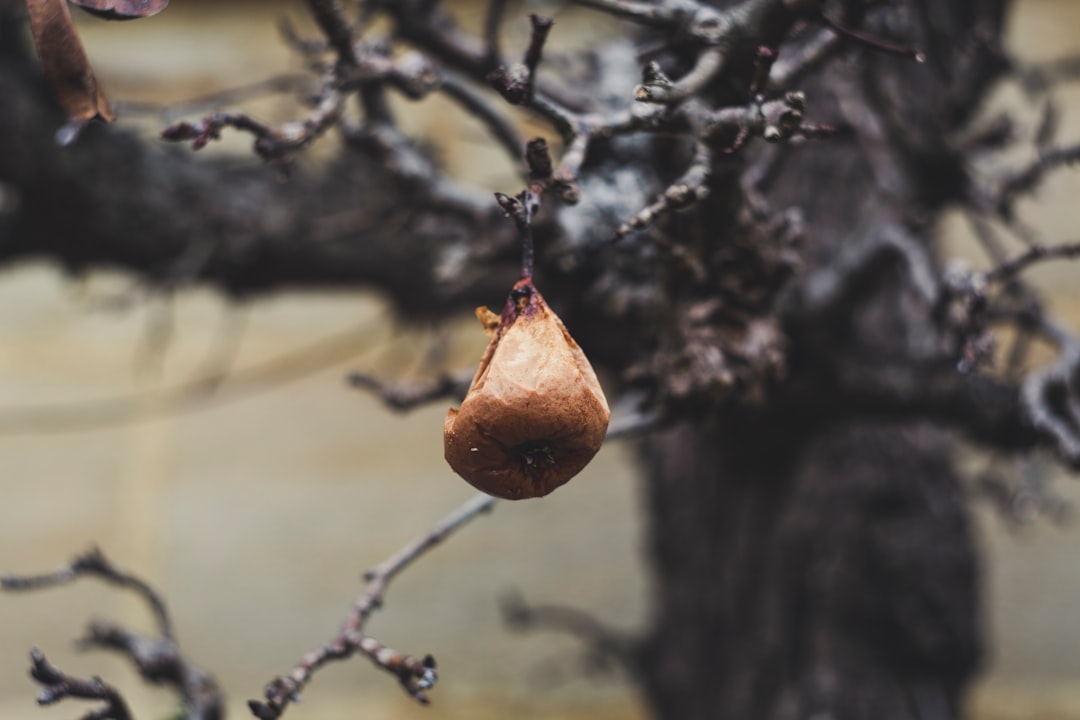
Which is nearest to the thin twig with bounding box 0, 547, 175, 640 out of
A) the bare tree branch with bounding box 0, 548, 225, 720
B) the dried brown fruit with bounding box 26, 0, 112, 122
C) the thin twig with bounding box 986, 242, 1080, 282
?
the bare tree branch with bounding box 0, 548, 225, 720

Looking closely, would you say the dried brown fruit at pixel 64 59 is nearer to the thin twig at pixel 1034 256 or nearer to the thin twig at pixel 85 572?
the thin twig at pixel 85 572

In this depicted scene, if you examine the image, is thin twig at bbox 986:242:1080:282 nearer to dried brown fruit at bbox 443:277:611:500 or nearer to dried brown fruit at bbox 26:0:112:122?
dried brown fruit at bbox 443:277:611:500

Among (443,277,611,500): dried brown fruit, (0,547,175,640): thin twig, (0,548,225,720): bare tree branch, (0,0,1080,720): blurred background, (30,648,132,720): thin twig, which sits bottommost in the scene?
(0,0,1080,720): blurred background

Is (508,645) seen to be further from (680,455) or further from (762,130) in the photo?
(762,130)

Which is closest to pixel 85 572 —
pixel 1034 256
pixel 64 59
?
pixel 64 59

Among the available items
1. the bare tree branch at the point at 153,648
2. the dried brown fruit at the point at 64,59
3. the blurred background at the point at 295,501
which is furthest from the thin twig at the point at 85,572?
the blurred background at the point at 295,501

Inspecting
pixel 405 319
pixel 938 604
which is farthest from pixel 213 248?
pixel 938 604
